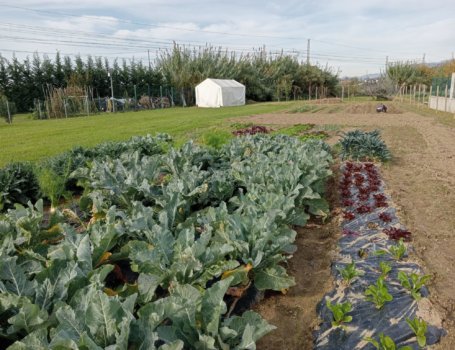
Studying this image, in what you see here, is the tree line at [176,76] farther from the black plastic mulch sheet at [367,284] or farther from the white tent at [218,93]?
the black plastic mulch sheet at [367,284]

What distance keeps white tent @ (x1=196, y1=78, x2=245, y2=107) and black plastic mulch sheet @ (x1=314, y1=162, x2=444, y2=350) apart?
2497 cm

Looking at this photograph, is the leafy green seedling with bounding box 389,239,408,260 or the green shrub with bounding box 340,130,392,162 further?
the green shrub with bounding box 340,130,392,162

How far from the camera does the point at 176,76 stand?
31641mm

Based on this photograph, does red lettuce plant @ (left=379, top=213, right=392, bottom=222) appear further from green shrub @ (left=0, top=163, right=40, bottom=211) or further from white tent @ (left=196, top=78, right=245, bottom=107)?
white tent @ (left=196, top=78, right=245, bottom=107)

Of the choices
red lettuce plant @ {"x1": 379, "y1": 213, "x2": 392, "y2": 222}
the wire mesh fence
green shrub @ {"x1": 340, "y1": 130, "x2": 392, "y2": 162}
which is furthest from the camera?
the wire mesh fence

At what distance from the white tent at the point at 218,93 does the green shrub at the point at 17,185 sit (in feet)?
80.4

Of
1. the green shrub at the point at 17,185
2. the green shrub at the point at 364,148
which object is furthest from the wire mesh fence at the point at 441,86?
the green shrub at the point at 17,185

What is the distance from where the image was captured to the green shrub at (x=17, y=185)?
4801mm

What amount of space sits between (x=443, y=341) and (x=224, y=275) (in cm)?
144

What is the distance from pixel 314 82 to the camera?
44562 mm

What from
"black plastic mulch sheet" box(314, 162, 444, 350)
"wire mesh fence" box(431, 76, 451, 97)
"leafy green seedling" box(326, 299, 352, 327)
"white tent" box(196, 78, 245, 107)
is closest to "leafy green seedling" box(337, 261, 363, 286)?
"black plastic mulch sheet" box(314, 162, 444, 350)

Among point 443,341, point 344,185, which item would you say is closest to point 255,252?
point 443,341

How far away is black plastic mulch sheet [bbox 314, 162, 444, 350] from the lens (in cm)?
236

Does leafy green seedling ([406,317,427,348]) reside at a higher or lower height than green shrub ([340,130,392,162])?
lower
